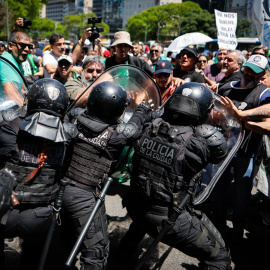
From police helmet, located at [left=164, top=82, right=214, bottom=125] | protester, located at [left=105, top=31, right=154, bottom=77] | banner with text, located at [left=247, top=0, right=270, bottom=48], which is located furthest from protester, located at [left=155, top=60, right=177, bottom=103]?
banner with text, located at [left=247, top=0, right=270, bottom=48]

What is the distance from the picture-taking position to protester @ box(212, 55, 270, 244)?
11.3 feet

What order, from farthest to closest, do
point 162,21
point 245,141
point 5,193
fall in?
point 162,21 < point 245,141 < point 5,193

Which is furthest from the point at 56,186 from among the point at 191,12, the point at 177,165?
the point at 191,12

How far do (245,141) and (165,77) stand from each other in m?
1.36

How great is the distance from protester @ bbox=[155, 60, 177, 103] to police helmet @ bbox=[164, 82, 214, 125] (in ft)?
5.00

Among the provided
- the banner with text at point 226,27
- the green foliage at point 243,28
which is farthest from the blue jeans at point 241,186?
the green foliage at point 243,28

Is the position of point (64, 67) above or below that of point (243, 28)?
below

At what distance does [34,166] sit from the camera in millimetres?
2246

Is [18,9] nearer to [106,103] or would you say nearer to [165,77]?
[165,77]

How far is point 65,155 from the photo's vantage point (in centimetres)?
246

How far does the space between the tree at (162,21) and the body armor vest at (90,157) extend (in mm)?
83508

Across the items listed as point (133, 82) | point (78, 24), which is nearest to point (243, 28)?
point (133, 82)

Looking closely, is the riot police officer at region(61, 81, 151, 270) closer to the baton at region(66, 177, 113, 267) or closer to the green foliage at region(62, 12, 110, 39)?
the baton at region(66, 177, 113, 267)

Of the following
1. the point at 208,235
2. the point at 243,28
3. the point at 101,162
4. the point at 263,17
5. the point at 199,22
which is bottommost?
the point at 208,235
